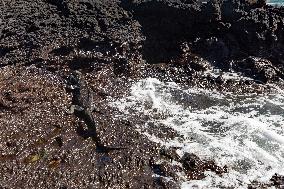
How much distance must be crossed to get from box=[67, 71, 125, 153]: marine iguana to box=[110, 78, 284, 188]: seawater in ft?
2.70

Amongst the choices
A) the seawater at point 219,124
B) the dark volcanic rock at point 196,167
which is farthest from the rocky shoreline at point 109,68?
the seawater at point 219,124

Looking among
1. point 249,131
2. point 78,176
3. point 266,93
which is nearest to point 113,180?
point 78,176

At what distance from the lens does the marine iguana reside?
10742 mm

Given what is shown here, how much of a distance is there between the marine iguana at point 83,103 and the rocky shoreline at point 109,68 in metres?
0.12

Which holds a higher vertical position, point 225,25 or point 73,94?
point 225,25

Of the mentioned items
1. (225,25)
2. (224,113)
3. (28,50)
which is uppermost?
(225,25)

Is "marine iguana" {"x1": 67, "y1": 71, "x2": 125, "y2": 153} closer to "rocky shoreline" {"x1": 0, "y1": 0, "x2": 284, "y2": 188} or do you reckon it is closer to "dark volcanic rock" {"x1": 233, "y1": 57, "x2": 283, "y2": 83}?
"rocky shoreline" {"x1": 0, "y1": 0, "x2": 284, "y2": 188}

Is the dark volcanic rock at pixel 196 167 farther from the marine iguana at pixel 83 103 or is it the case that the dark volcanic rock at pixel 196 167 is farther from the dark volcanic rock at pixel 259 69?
the dark volcanic rock at pixel 259 69

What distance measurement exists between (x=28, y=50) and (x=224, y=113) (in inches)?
285

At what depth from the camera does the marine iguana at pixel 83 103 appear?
423 inches

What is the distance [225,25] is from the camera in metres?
15.5

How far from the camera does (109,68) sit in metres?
14.4

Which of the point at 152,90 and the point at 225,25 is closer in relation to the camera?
the point at 152,90

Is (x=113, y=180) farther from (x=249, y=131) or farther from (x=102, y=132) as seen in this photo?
(x=249, y=131)
